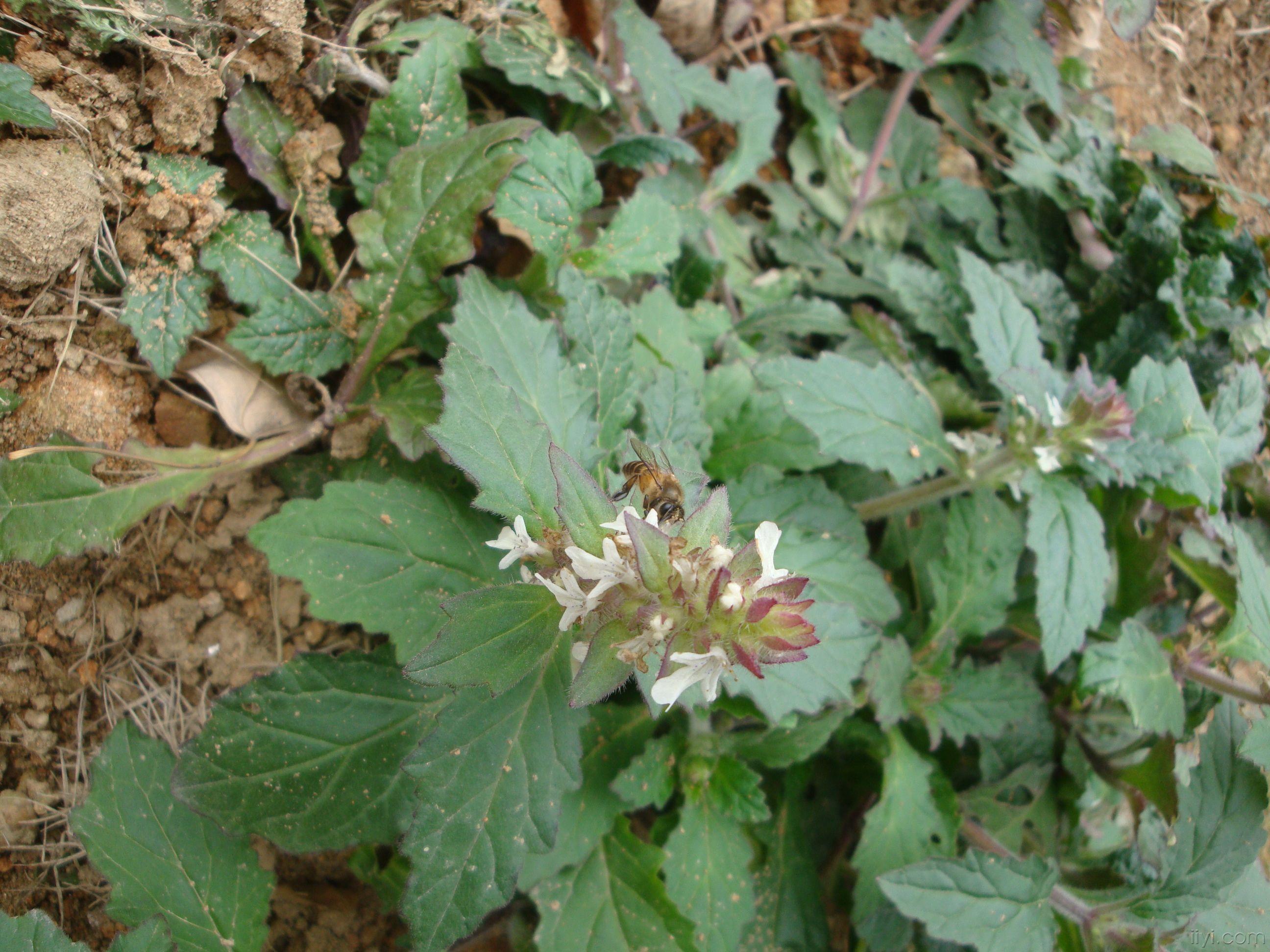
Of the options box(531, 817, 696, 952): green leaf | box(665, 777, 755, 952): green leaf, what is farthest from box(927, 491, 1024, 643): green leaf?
box(531, 817, 696, 952): green leaf

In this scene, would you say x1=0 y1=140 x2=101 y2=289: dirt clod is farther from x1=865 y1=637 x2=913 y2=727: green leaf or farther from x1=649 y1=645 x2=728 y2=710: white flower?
x1=865 y1=637 x2=913 y2=727: green leaf

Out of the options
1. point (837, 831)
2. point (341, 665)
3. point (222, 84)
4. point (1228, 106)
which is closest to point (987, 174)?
point (1228, 106)

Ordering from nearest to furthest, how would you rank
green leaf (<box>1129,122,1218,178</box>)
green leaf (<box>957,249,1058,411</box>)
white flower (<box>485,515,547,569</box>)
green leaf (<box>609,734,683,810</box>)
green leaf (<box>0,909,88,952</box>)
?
white flower (<box>485,515,547,569</box>), green leaf (<box>0,909,88,952</box>), green leaf (<box>609,734,683,810</box>), green leaf (<box>957,249,1058,411</box>), green leaf (<box>1129,122,1218,178</box>)

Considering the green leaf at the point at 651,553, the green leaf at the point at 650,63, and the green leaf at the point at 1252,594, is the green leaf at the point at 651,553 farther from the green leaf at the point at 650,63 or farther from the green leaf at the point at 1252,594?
the green leaf at the point at 1252,594

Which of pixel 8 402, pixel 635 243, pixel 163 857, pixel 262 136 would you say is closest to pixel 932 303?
pixel 635 243

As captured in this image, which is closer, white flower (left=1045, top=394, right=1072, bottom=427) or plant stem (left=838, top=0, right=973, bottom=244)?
white flower (left=1045, top=394, right=1072, bottom=427)

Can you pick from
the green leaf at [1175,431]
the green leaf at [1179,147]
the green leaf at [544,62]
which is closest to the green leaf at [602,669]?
the green leaf at [544,62]

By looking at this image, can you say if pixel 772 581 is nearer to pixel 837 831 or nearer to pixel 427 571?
pixel 427 571
